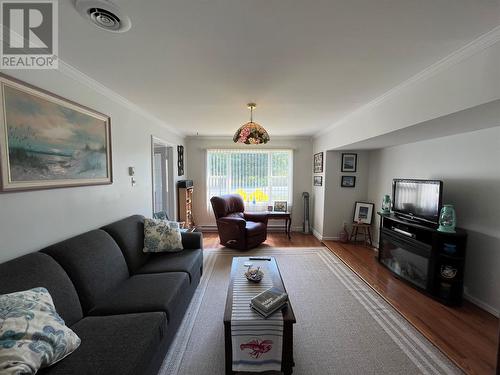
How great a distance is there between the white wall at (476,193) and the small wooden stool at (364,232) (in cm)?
156

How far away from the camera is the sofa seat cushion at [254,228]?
3885mm

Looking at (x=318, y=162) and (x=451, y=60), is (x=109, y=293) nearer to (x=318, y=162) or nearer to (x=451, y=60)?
(x=451, y=60)

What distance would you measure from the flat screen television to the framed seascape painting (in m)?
3.76

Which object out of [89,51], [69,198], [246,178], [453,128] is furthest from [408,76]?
[246,178]

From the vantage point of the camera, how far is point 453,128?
2207 millimetres

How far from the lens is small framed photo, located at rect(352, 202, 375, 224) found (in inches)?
165

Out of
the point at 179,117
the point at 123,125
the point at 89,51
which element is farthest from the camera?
the point at 179,117

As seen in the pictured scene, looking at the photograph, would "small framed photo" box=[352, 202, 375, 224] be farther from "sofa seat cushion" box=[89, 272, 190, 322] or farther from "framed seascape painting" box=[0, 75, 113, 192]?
"framed seascape painting" box=[0, 75, 113, 192]

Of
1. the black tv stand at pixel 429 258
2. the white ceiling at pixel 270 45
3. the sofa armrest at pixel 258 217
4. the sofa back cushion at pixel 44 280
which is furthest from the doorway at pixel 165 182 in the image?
the black tv stand at pixel 429 258

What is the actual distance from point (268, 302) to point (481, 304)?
8.19 ft

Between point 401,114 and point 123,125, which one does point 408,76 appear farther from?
point 123,125

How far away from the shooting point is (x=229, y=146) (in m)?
5.14

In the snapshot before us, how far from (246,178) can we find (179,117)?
2314 millimetres

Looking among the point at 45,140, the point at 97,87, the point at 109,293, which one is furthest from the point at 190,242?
the point at 97,87
